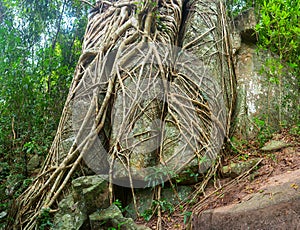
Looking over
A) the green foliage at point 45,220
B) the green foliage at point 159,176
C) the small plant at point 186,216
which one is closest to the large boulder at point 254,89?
Answer: the green foliage at point 159,176

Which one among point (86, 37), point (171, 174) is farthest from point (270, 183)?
point (86, 37)

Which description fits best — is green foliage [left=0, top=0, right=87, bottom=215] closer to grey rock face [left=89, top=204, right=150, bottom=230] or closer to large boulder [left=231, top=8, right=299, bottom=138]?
grey rock face [left=89, top=204, right=150, bottom=230]

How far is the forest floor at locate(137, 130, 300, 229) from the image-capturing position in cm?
255

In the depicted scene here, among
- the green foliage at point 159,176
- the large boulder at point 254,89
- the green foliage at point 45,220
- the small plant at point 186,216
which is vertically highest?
the large boulder at point 254,89

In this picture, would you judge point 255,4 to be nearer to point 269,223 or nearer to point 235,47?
point 235,47

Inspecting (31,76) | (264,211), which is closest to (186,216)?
(264,211)

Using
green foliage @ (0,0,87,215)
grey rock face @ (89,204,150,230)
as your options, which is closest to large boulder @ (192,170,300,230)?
grey rock face @ (89,204,150,230)

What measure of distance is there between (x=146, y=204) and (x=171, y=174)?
13.8 inches

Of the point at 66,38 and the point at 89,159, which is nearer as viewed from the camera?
the point at 89,159

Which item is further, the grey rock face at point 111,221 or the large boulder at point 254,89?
the large boulder at point 254,89

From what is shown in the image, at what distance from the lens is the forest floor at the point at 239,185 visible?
8.36 feet

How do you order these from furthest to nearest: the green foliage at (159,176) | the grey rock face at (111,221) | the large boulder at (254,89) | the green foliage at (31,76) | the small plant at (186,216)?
the green foliage at (31,76) < the large boulder at (254,89) < the green foliage at (159,176) < the small plant at (186,216) < the grey rock face at (111,221)

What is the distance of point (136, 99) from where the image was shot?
344 cm

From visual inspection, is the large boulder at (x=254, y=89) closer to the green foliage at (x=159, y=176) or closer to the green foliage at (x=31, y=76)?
the green foliage at (x=159, y=176)
